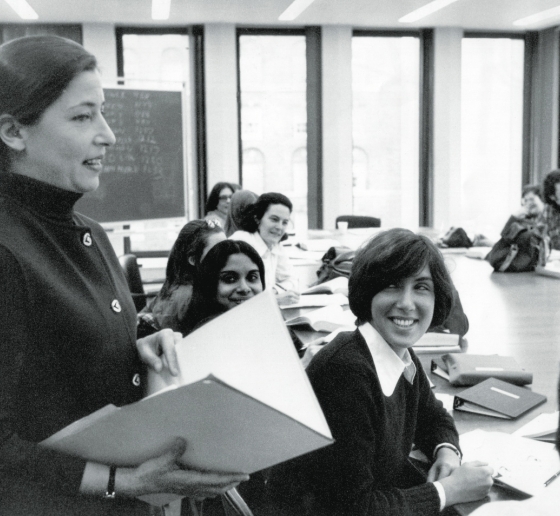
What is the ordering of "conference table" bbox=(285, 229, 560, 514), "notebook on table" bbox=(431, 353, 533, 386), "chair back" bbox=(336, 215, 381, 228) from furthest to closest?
1. "chair back" bbox=(336, 215, 381, 228)
2. "notebook on table" bbox=(431, 353, 533, 386)
3. "conference table" bbox=(285, 229, 560, 514)

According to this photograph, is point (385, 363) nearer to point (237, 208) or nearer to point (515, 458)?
point (515, 458)

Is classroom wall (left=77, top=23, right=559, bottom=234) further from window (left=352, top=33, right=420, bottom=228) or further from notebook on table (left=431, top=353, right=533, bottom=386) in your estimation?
notebook on table (left=431, top=353, right=533, bottom=386)

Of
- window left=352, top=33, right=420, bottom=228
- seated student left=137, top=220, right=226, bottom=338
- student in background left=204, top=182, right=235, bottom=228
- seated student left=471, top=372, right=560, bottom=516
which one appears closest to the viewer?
seated student left=471, top=372, right=560, bottom=516

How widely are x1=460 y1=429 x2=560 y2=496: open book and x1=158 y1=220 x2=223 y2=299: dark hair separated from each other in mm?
1537

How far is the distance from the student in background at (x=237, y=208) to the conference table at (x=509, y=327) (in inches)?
48.7

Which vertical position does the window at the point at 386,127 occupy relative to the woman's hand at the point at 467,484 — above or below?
above

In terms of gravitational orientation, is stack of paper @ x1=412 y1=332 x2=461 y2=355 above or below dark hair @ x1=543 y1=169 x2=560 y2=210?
below

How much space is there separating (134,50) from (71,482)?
7390 mm

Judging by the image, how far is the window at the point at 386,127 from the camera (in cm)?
800

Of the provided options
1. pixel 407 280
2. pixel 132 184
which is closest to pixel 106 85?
pixel 132 184

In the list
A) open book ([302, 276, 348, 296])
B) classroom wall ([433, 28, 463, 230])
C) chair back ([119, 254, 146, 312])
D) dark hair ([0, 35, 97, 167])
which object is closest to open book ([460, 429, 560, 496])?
dark hair ([0, 35, 97, 167])

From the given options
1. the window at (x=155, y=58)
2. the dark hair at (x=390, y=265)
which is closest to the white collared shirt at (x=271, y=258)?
the dark hair at (x=390, y=265)

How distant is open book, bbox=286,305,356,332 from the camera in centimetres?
240

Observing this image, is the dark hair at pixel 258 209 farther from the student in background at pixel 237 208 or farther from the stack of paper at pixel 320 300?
the stack of paper at pixel 320 300
